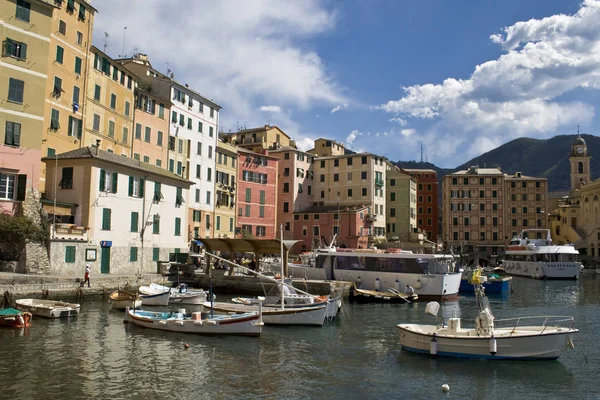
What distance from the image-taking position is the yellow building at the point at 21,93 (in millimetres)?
39312

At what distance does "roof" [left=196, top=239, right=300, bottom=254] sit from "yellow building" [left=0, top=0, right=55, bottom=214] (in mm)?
15961

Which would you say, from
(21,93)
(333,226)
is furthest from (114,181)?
(333,226)

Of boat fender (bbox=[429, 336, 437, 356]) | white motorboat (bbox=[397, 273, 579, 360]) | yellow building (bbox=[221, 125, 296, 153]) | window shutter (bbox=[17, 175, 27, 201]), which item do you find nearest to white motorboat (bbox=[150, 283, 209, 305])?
window shutter (bbox=[17, 175, 27, 201])

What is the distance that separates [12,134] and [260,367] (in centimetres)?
3018

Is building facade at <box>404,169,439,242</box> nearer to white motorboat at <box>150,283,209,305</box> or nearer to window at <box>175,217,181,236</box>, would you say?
window at <box>175,217,181,236</box>

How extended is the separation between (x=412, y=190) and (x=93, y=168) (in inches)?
2612

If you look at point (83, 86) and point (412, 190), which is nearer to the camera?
point (83, 86)

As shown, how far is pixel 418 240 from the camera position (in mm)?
90562

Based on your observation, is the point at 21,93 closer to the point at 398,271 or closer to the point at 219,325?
the point at 219,325

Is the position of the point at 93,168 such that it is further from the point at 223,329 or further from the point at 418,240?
the point at 418,240

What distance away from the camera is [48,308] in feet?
A: 95.1

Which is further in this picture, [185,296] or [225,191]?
[225,191]

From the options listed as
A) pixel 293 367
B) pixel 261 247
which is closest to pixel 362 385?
pixel 293 367

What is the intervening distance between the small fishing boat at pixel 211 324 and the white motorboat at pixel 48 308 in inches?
196
